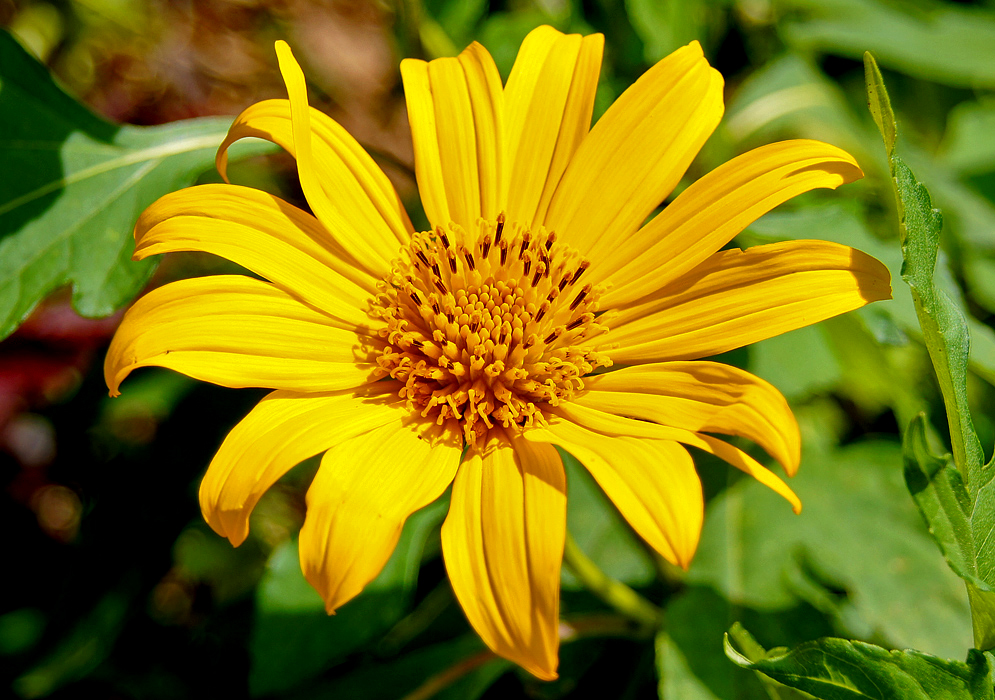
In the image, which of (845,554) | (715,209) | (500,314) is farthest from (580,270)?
(845,554)

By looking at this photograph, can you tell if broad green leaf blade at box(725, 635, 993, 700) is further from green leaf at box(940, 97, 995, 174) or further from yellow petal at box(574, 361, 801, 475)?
green leaf at box(940, 97, 995, 174)

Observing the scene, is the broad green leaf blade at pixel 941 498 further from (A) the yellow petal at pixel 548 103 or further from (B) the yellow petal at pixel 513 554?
(A) the yellow petal at pixel 548 103

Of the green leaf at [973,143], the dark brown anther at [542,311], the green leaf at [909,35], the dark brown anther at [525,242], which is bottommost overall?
the green leaf at [973,143]

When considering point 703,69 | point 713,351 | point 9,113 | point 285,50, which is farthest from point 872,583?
point 9,113

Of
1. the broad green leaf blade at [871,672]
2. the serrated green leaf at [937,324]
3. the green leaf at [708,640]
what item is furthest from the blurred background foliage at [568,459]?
the serrated green leaf at [937,324]

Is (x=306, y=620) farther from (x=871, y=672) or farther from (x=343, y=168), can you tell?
(x=871, y=672)

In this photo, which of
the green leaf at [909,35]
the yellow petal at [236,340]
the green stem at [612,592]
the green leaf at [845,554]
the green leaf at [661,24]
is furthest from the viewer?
the green leaf at [909,35]
